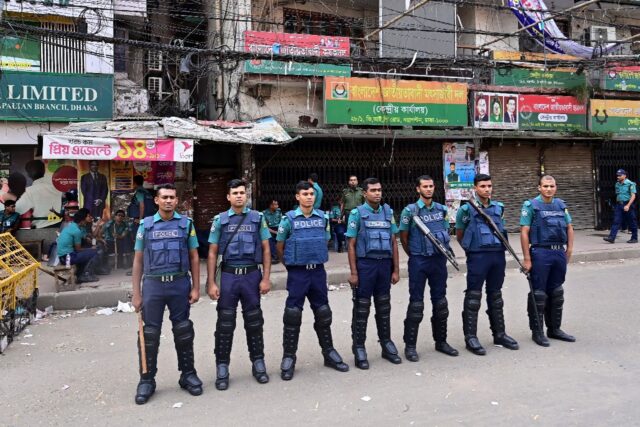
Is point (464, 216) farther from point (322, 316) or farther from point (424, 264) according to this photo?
point (322, 316)

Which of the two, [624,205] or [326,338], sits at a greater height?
[624,205]

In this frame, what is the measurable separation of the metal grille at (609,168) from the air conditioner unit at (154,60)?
1212 centimetres

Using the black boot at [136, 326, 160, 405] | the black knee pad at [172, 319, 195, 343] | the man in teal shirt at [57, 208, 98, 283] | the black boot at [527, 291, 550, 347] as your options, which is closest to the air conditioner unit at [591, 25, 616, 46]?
the black boot at [527, 291, 550, 347]

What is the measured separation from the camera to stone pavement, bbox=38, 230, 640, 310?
711 centimetres

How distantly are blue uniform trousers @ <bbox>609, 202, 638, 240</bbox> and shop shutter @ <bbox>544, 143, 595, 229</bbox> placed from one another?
203 centimetres

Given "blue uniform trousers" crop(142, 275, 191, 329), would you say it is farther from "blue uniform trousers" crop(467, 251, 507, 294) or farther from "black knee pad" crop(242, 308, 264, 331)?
"blue uniform trousers" crop(467, 251, 507, 294)

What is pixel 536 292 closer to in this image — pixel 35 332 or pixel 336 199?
pixel 35 332

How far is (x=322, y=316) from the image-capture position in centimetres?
438

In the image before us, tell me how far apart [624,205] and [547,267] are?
26.7ft

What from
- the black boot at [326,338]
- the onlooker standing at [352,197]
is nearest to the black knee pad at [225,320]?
the black boot at [326,338]

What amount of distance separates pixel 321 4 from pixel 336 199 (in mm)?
5188

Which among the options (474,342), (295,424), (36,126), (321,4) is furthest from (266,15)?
(295,424)

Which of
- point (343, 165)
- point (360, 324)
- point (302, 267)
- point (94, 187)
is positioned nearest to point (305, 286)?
point (302, 267)

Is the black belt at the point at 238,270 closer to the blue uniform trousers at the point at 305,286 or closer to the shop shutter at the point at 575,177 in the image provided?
the blue uniform trousers at the point at 305,286
